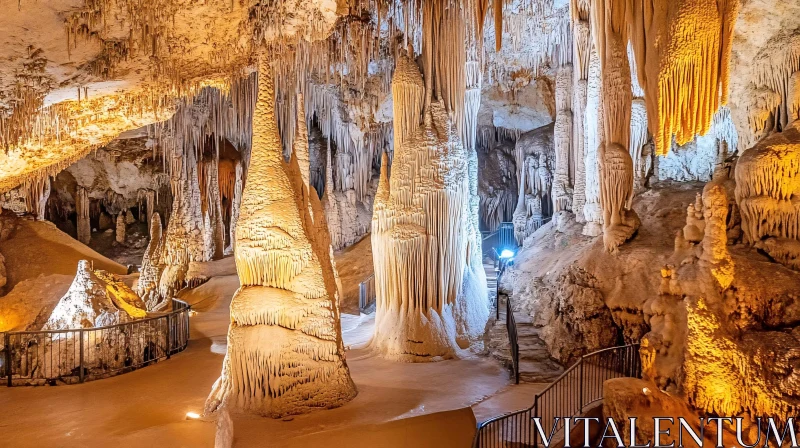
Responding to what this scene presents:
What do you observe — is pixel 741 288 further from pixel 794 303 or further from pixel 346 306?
pixel 346 306

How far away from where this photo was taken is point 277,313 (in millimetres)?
6648

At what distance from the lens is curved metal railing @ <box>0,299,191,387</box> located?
8539 mm

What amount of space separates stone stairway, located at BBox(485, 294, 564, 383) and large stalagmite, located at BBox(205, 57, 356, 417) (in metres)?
2.95

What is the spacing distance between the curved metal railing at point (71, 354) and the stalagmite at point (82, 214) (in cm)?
A: 1825

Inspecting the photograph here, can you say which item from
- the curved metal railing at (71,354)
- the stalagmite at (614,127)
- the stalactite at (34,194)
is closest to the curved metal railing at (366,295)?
the curved metal railing at (71,354)

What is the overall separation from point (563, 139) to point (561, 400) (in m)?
9.65

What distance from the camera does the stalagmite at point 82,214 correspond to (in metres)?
25.1

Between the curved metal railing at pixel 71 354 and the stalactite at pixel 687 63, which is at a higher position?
the stalactite at pixel 687 63

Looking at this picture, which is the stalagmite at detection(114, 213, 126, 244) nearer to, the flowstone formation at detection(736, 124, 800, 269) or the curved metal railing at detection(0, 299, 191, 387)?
the curved metal railing at detection(0, 299, 191, 387)

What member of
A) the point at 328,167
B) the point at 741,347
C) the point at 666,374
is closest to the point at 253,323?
the point at 666,374

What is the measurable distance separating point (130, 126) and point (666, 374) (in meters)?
12.2

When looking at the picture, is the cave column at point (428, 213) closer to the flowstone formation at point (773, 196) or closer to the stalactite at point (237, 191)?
the flowstone formation at point (773, 196)

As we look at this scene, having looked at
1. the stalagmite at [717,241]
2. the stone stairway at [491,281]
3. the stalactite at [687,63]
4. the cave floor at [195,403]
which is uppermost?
the stalactite at [687,63]

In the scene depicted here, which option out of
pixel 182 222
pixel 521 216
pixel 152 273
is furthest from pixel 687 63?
pixel 152 273
